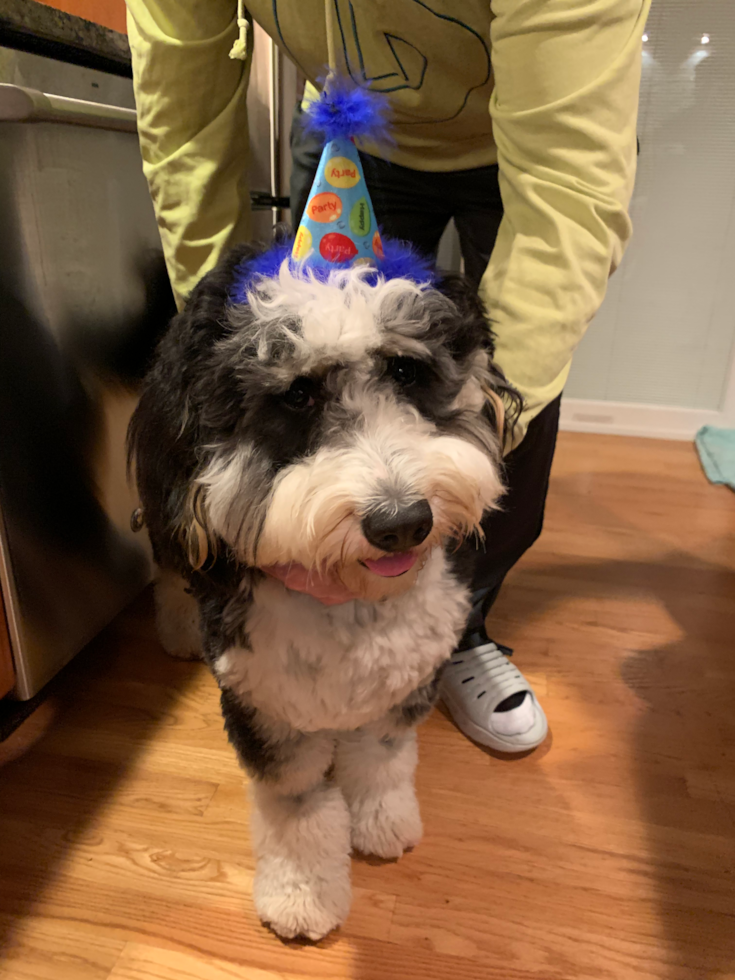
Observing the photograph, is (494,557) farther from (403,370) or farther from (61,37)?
(61,37)

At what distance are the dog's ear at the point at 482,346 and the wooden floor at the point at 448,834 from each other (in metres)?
0.58

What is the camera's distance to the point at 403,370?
2.27ft

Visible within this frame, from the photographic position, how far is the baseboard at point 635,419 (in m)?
2.39

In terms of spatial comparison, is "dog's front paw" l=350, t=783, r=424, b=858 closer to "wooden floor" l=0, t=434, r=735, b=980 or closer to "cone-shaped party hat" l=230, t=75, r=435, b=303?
"wooden floor" l=0, t=434, r=735, b=980

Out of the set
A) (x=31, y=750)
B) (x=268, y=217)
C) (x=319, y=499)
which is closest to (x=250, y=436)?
(x=319, y=499)

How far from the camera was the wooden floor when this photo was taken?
0.84 metres

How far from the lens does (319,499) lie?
599 millimetres

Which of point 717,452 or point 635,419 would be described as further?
point 635,419

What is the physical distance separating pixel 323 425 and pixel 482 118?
57 cm

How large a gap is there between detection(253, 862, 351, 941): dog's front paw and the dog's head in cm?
40

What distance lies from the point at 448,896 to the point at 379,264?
2.52 feet

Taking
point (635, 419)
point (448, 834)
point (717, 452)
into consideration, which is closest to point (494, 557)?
point (448, 834)

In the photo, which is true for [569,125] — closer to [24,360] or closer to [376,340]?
[376,340]

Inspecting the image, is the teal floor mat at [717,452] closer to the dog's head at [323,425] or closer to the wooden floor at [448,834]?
the wooden floor at [448,834]
